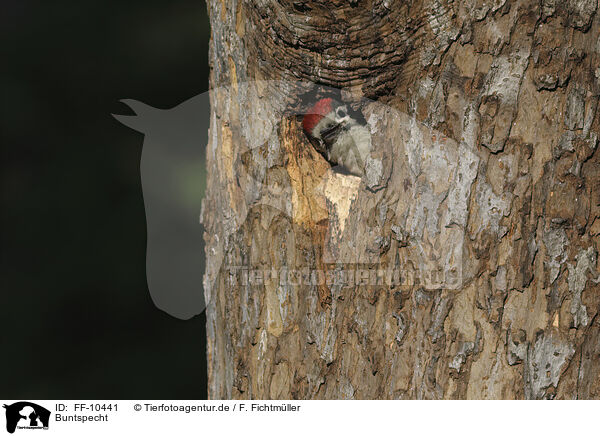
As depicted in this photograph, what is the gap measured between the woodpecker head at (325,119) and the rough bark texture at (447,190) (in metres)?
0.02

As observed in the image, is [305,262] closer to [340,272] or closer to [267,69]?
[340,272]

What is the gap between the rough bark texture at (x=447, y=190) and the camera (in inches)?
22.9

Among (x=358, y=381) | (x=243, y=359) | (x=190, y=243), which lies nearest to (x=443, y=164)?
(x=358, y=381)

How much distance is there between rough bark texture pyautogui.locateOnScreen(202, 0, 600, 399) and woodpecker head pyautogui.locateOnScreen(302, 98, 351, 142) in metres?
0.02

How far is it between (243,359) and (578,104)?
57 centimetres

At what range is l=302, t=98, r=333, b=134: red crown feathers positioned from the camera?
66 centimetres
